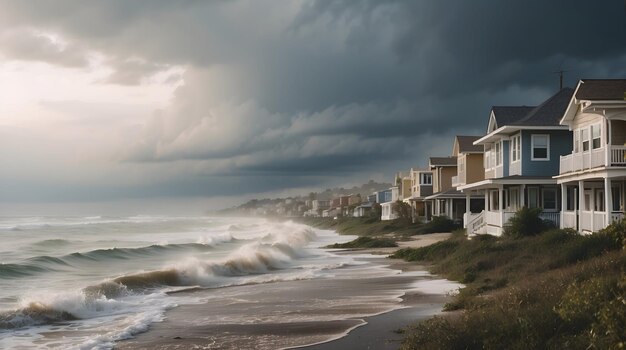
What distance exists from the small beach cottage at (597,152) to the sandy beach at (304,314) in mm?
6742

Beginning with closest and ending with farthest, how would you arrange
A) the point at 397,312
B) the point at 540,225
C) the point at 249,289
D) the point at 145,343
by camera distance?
1. the point at 145,343
2. the point at 397,312
3. the point at 249,289
4. the point at 540,225

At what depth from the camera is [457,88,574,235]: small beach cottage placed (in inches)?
1356

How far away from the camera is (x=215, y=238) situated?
67.6 metres

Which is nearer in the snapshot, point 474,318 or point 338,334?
point 474,318

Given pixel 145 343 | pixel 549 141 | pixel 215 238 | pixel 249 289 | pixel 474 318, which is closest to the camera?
pixel 474 318

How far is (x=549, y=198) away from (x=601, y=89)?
951 centimetres

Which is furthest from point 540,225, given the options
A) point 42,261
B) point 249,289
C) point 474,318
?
point 42,261

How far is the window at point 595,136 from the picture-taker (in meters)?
28.0

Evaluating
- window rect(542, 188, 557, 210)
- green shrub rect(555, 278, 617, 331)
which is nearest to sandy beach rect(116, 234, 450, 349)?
green shrub rect(555, 278, 617, 331)

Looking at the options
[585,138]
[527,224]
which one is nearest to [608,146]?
[585,138]

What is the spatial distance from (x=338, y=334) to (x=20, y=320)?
8.58 metres

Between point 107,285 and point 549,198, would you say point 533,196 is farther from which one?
point 107,285

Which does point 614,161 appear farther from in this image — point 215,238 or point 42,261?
point 215,238

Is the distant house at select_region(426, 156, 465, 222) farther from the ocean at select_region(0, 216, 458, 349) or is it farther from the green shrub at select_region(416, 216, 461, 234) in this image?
the ocean at select_region(0, 216, 458, 349)
